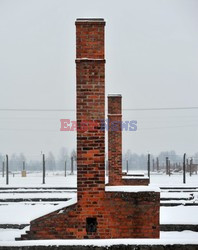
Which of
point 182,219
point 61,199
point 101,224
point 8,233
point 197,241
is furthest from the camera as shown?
point 61,199

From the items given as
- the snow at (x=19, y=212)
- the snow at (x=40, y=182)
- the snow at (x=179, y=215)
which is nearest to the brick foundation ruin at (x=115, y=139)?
the snow at (x=179, y=215)

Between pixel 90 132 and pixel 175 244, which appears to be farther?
pixel 90 132

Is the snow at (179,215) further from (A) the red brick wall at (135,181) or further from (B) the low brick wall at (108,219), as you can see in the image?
(B) the low brick wall at (108,219)

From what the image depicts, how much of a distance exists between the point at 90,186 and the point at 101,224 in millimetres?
602

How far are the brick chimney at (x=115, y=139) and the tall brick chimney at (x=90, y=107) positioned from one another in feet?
16.6

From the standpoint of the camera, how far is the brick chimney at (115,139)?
10.1 m

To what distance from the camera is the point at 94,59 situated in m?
4.99

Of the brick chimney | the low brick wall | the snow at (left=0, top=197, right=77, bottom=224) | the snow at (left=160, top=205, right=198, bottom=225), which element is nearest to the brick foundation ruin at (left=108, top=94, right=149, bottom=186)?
the brick chimney

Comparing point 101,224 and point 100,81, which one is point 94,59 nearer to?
point 100,81

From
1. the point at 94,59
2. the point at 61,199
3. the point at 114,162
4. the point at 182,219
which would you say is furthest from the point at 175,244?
the point at 61,199

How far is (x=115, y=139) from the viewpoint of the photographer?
10.2 meters

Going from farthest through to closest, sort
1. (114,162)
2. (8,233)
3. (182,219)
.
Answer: (114,162) < (182,219) < (8,233)

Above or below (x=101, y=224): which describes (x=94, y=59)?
above

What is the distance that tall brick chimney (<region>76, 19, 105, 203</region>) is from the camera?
4945 millimetres
